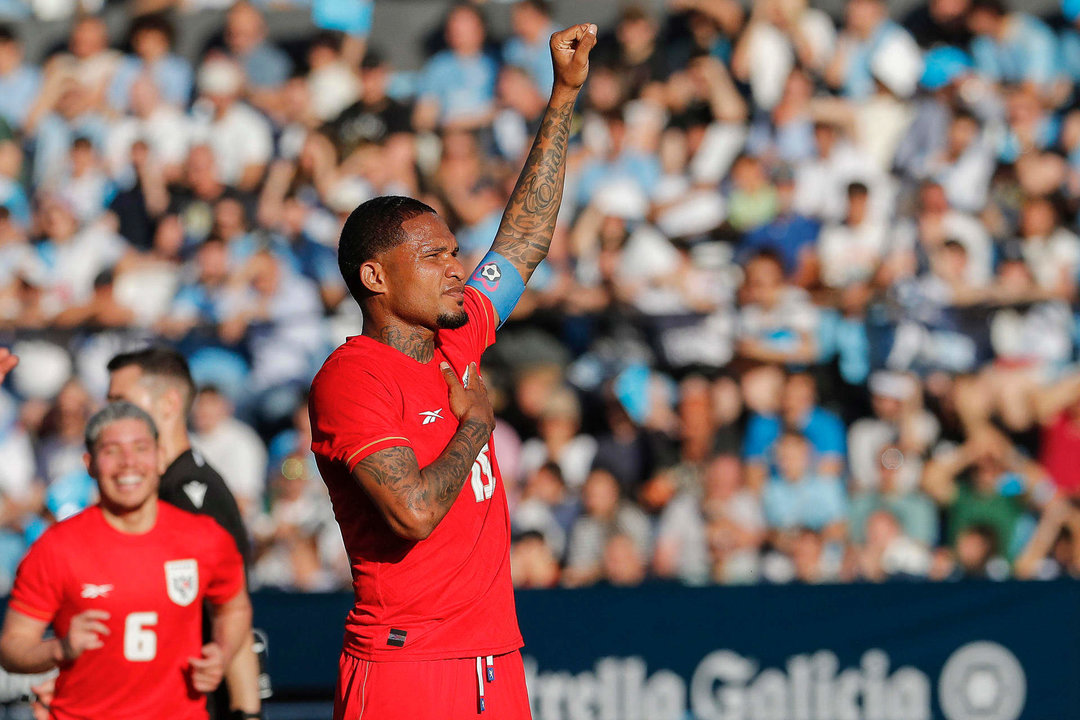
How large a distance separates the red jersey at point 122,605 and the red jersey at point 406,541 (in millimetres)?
1161

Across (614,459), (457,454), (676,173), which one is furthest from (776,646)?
(676,173)

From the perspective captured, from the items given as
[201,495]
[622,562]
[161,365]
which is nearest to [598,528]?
[622,562]

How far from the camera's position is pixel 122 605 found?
4.55 metres

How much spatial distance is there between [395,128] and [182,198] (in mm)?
1734

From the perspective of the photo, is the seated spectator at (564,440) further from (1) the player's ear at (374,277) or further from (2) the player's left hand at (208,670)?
(1) the player's ear at (374,277)

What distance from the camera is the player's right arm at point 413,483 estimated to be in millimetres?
3367

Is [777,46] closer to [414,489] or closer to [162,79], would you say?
[162,79]

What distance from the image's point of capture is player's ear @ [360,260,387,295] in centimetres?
374

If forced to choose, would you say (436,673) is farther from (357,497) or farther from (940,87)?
(940,87)

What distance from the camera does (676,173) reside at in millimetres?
10320

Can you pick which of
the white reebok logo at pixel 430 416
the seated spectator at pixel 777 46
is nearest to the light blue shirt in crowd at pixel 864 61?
the seated spectator at pixel 777 46

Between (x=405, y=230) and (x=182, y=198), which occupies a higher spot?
(x=182, y=198)

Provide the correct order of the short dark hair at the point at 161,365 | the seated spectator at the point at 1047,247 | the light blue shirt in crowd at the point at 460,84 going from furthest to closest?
the light blue shirt in crowd at the point at 460,84 → the seated spectator at the point at 1047,247 → the short dark hair at the point at 161,365

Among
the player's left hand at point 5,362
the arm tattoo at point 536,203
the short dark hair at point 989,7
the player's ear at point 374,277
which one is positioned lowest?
the player's left hand at point 5,362
